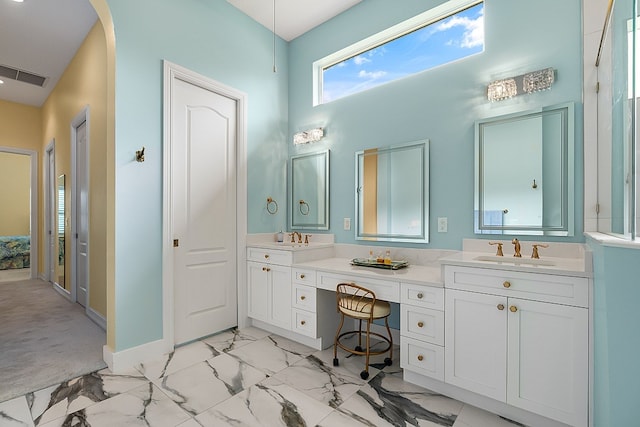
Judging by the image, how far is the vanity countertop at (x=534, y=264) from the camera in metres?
1.53

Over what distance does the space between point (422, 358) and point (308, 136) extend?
2473mm

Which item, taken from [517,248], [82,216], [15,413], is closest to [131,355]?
[15,413]

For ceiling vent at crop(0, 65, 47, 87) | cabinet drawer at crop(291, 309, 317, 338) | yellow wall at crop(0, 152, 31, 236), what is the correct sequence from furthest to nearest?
yellow wall at crop(0, 152, 31, 236), ceiling vent at crop(0, 65, 47, 87), cabinet drawer at crop(291, 309, 317, 338)

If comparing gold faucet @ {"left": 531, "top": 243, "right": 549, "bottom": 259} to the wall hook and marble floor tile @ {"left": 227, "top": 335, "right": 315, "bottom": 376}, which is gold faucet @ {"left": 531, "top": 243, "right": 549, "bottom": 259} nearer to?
marble floor tile @ {"left": 227, "top": 335, "right": 315, "bottom": 376}

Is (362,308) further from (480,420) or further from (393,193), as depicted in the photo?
(393,193)

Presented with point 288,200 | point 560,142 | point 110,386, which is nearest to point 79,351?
point 110,386

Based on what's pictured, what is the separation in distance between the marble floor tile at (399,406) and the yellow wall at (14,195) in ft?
30.2

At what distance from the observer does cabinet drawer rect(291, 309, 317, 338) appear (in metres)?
2.62

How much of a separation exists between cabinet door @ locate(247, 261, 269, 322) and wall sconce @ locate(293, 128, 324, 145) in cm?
148

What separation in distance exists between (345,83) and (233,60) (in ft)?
4.00

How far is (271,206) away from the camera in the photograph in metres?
3.54

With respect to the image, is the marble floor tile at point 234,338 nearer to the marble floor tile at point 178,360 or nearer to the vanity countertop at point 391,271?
the marble floor tile at point 178,360

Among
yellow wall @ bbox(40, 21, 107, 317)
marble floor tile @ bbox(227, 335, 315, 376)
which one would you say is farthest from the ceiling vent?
marble floor tile @ bbox(227, 335, 315, 376)

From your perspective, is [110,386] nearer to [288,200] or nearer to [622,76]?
[288,200]
